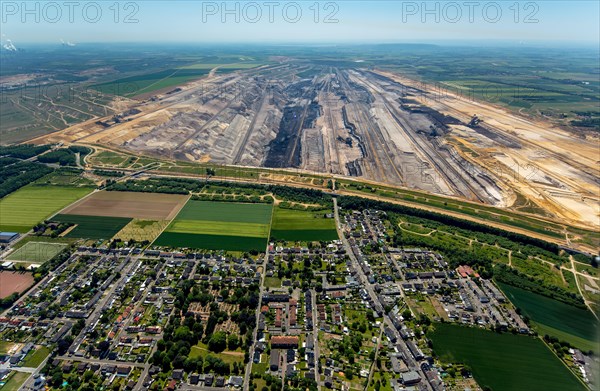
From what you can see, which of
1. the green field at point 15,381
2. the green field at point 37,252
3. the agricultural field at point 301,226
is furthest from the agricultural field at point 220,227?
A: the green field at point 15,381

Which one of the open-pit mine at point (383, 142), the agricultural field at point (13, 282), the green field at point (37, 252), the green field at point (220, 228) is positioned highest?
the open-pit mine at point (383, 142)

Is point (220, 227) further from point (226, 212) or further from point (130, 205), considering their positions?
point (130, 205)

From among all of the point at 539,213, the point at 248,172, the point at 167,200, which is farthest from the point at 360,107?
the point at 167,200

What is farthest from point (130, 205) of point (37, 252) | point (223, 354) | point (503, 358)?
point (503, 358)

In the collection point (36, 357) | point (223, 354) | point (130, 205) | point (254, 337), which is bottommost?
point (223, 354)

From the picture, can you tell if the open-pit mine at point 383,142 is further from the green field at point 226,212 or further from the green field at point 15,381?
the green field at point 15,381

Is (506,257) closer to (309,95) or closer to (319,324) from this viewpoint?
(319,324)
